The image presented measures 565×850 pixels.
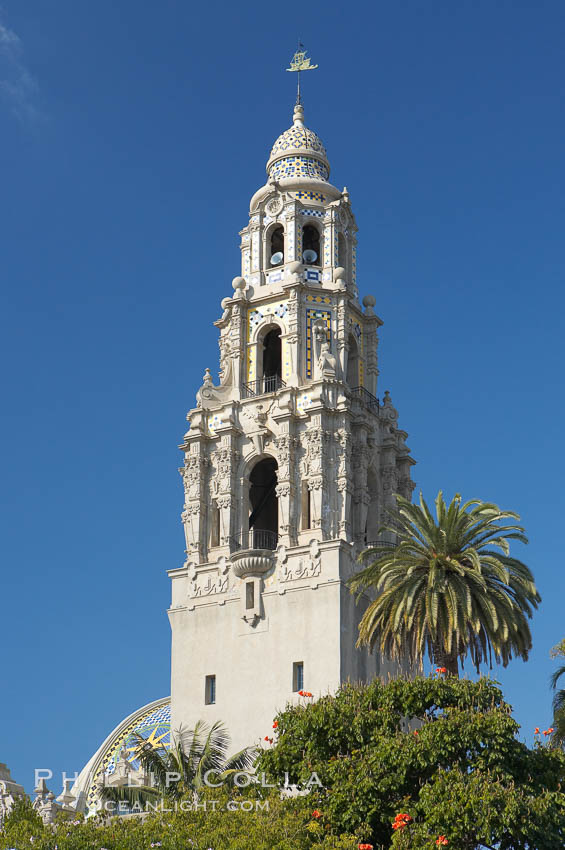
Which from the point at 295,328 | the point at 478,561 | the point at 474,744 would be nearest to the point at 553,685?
the point at 478,561

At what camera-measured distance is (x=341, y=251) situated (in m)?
66.9

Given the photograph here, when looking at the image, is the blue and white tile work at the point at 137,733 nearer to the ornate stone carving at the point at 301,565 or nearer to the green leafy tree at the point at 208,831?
the ornate stone carving at the point at 301,565

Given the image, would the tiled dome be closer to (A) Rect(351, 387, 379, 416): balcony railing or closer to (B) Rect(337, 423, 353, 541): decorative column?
(A) Rect(351, 387, 379, 416): balcony railing

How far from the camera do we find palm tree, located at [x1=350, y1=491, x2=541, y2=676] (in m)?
47.0

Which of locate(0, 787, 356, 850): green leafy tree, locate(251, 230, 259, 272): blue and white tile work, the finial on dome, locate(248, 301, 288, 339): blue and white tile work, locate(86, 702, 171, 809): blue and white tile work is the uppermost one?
the finial on dome

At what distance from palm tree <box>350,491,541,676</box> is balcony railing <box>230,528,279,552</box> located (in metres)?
11.3

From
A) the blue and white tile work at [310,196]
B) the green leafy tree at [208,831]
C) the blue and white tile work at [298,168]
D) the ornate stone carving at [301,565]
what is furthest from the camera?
the blue and white tile work at [298,168]

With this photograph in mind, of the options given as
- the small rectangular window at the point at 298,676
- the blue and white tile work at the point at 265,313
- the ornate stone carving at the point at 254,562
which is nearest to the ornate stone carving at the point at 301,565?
the ornate stone carving at the point at 254,562

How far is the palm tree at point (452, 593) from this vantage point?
154 ft

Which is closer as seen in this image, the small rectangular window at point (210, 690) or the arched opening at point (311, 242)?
the small rectangular window at point (210, 690)

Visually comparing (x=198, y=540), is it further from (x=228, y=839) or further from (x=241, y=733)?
(x=228, y=839)

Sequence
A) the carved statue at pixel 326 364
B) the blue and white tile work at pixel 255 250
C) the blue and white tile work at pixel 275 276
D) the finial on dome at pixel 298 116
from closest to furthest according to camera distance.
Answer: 1. the carved statue at pixel 326 364
2. the blue and white tile work at pixel 275 276
3. the blue and white tile work at pixel 255 250
4. the finial on dome at pixel 298 116

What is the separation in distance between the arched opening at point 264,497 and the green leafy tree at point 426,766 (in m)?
20.8

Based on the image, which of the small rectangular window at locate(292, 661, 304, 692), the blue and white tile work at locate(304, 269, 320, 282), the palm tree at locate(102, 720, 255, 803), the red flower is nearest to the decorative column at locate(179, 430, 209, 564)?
the small rectangular window at locate(292, 661, 304, 692)
